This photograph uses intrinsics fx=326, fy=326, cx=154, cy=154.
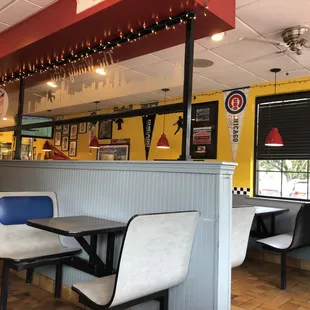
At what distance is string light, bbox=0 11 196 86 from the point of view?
9.00ft

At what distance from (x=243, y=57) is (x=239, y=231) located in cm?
275

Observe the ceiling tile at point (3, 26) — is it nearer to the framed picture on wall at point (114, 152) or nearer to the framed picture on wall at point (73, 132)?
the framed picture on wall at point (114, 152)

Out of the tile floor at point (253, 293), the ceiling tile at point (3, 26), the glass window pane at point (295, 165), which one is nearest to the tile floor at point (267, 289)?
the tile floor at point (253, 293)

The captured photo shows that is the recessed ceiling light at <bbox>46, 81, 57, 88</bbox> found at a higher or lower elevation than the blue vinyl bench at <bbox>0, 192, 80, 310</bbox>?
higher

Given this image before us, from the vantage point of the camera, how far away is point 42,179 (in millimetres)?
3805

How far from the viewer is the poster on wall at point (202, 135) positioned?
6533mm

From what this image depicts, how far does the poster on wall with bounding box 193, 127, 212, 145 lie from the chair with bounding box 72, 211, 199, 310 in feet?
14.8

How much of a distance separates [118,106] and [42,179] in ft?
15.6

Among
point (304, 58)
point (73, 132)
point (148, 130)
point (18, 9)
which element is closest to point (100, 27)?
point (18, 9)

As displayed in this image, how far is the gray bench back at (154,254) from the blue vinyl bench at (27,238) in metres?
1.12

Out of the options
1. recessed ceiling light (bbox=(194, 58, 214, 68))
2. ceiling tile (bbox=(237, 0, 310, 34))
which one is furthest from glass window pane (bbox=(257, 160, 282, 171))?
ceiling tile (bbox=(237, 0, 310, 34))

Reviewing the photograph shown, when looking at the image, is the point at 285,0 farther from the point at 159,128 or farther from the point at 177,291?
the point at 159,128

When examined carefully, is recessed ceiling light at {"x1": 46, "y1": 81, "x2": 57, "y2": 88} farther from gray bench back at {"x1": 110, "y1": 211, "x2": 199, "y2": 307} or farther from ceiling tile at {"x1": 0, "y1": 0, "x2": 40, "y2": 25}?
gray bench back at {"x1": 110, "y1": 211, "x2": 199, "y2": 307}

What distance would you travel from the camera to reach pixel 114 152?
8414mm
